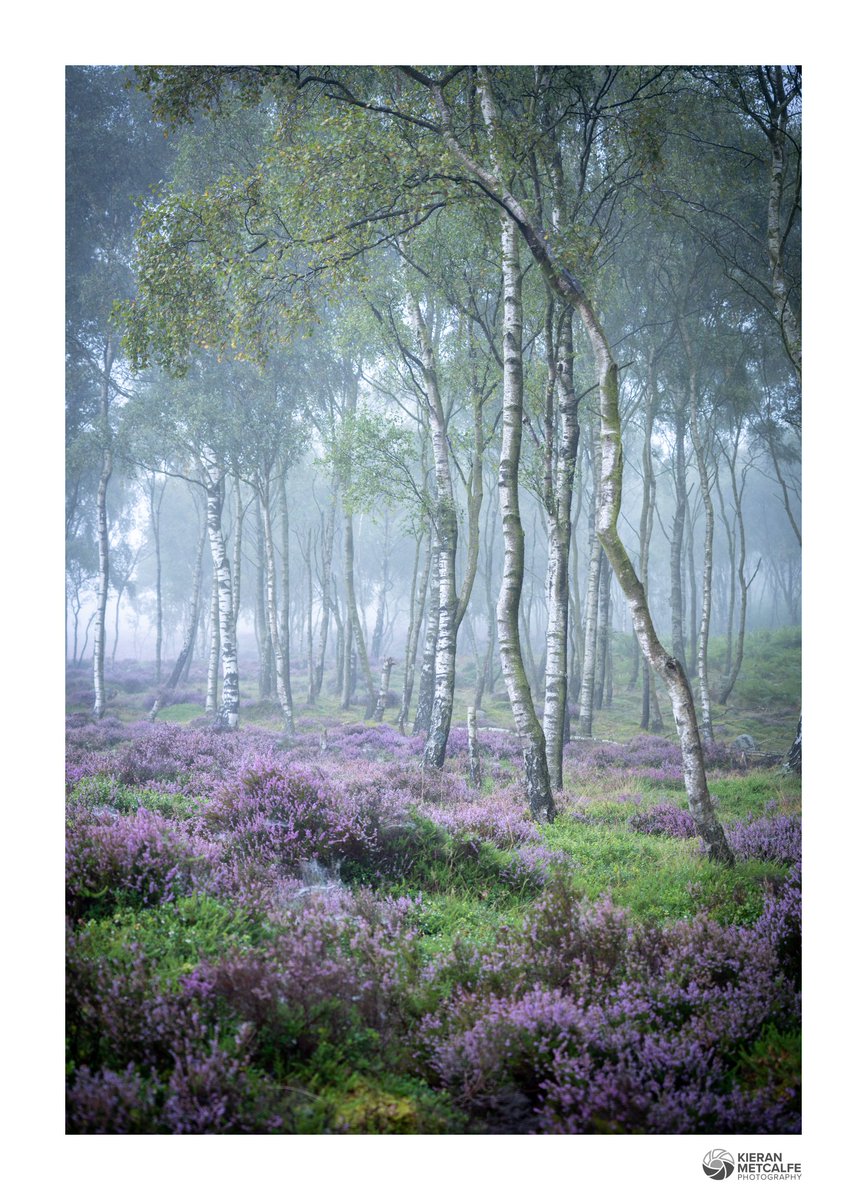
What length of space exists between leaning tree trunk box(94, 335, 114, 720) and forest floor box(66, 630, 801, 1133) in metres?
0.61

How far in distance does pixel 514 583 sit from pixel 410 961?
3229 millimetres

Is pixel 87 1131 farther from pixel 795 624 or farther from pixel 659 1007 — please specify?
pixel 795 624

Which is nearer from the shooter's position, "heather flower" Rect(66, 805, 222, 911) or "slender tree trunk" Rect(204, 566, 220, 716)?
"heather flower" Rect(66, 805, 222, 911)

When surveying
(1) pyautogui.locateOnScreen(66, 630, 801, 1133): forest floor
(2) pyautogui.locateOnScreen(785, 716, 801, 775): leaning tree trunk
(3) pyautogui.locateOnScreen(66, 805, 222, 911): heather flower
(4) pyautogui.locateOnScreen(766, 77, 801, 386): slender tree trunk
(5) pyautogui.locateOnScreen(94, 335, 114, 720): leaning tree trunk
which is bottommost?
(1) pyautogui.locateOnScreen(66, 630, 801, 1133): forest floor

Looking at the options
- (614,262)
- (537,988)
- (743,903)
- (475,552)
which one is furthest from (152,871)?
(614,262)

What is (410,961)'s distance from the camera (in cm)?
360

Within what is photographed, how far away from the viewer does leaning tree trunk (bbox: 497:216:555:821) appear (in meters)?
5.80

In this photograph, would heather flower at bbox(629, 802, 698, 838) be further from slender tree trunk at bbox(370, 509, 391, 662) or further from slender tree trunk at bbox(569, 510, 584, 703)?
slender tree trunk at bbox(370, 509, 391, 662)

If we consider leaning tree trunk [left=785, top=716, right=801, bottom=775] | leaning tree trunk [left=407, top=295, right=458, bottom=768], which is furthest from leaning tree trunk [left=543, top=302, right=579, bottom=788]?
leaning tree trunk [left=785, top=716, right=801, bottom=775]

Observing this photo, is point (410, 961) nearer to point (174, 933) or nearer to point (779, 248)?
point (174, 933)

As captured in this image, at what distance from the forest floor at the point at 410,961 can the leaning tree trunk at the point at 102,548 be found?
1.99 feet

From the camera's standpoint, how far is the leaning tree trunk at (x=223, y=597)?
9.42 m

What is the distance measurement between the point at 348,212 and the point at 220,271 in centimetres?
121

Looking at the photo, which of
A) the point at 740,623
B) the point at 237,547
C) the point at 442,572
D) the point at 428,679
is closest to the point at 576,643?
the point at 740,623
